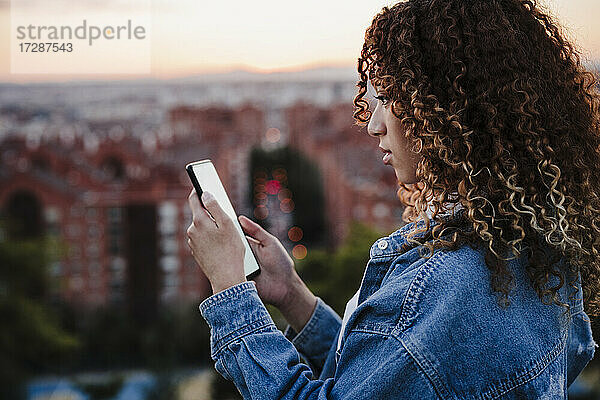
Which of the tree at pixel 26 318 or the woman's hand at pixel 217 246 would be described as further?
the tree at pixel 26 318

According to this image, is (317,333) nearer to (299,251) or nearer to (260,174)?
(299,251)

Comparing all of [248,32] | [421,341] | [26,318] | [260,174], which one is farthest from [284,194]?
[421,341]

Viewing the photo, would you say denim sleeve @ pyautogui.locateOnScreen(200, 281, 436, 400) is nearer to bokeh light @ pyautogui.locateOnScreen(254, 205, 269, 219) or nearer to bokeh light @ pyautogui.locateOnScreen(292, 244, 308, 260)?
bokeh light @ pyautogui.locateOnScreen(254, 205, 269, 219)

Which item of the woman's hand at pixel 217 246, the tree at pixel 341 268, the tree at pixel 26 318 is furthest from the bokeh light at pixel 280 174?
the woman's hand at pixel 217 246

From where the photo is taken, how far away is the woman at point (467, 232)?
0.48 metres

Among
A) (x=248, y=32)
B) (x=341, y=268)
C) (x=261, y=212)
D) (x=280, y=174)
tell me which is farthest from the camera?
(x=280, y=174)

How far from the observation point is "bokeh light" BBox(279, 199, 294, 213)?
8583 mm

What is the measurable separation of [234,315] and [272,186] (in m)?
8.18

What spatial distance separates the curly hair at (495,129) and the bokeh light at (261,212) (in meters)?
7.32

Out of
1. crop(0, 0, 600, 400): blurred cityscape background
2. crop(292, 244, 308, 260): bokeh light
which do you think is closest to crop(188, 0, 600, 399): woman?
crop(0, 0, 600, 400): blurred cityscape background

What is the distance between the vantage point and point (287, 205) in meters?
8.73

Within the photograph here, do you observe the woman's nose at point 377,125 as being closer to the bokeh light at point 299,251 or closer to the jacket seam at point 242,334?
the jacket seam at point 242,334

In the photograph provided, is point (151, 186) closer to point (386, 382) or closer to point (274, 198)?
point (274, 198)

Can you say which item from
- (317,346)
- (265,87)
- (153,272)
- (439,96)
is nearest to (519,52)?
(439,96)
